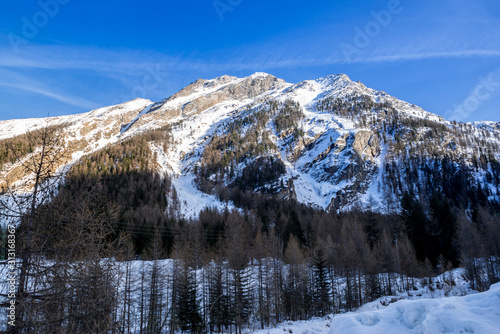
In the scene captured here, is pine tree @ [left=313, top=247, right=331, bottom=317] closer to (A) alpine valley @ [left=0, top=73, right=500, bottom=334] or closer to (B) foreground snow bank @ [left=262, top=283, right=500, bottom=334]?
(A) alpine valley @ [left=0, top=73, right=500, bottom=334]

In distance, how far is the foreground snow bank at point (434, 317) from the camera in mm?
5891

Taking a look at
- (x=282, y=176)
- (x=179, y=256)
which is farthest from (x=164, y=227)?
(x=282, y=176)

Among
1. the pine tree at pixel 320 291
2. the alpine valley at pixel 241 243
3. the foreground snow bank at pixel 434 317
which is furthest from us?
the pine tree at pixel 320 291

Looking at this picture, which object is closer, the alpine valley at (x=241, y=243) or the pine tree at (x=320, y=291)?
the alpine valley at (x=241, y=243)

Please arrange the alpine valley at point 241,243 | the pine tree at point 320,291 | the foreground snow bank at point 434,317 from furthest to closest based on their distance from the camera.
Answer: the pine tree at point 320,291, the alpine valley at point 241,243, the foreground snow bank at point 434,317

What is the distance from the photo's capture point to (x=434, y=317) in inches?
255

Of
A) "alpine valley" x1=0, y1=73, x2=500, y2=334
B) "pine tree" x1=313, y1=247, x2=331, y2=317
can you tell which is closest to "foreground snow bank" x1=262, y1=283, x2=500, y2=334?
"alpine valley" x1=0, y1=73, x2=500, y2=334

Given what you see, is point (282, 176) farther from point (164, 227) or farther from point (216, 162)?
point (164, 227)

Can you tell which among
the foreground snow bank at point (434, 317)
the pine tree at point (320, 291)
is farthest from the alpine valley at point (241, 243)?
the pine tree at point (320, 291)

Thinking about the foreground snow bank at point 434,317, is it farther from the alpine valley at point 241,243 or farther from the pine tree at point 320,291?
the pine tree at point 320,291

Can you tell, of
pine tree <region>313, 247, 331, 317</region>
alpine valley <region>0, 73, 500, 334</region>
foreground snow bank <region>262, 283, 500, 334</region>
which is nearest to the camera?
foreground snow bank <region>262, 283, 500, 334</region>

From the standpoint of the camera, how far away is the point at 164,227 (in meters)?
60.5

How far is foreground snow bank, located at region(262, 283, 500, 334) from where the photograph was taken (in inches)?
232

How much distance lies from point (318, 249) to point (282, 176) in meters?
118
